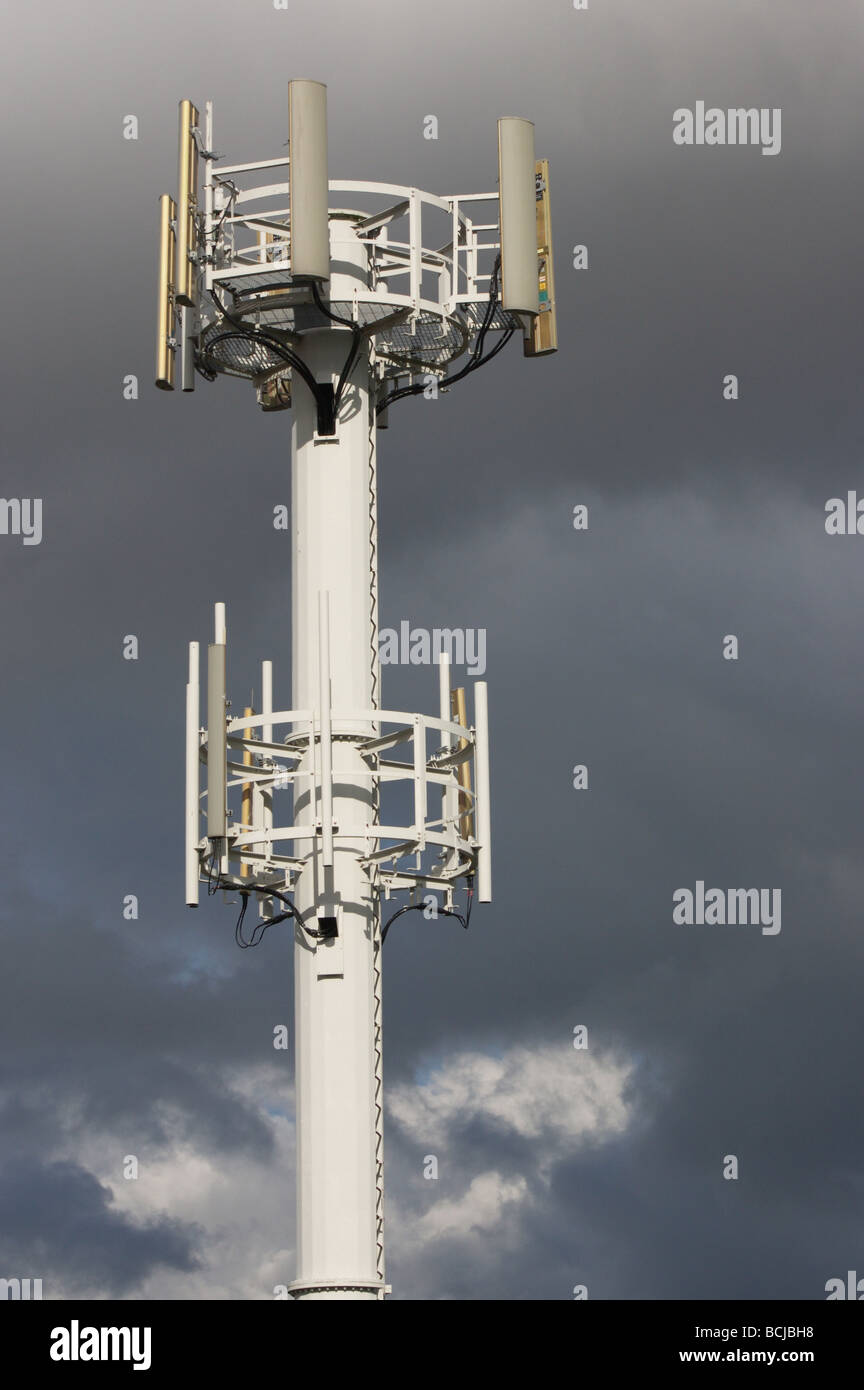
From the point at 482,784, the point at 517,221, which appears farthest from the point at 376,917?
the point at 517,221

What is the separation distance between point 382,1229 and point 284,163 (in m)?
25.7

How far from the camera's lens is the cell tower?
2544 inches

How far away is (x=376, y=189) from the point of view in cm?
6775

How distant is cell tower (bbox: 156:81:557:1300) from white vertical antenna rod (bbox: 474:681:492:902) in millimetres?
54

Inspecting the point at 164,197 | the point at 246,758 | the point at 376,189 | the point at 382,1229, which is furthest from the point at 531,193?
the point at 382,1229

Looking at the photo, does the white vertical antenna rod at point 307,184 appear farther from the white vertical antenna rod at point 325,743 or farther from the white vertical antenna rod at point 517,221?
the white vertical antenna rod at point 325,743

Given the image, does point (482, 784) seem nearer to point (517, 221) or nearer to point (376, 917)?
point (376, 917)

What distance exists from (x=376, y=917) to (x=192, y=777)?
5.73 m

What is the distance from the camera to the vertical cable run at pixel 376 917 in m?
65.0

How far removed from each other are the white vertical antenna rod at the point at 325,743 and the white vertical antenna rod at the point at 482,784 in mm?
3685

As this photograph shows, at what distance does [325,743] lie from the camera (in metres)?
64.0

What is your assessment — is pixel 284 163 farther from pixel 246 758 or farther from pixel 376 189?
pixel 246 758

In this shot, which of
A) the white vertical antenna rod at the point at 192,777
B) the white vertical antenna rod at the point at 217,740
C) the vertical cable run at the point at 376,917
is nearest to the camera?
the white vertical antenna rod at the point at 217,740
